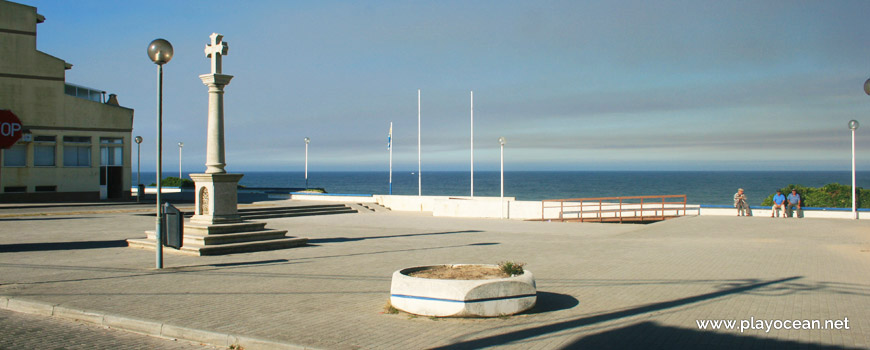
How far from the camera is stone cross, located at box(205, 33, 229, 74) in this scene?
50.4 ft

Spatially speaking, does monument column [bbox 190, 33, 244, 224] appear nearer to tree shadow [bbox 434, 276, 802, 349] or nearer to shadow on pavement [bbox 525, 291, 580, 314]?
shadow on pavement [bbox 525, 291, 580, 314]

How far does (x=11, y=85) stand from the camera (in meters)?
33.9

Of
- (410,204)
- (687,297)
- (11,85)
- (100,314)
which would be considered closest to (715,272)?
(687,297)

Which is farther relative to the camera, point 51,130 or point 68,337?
point 51,130

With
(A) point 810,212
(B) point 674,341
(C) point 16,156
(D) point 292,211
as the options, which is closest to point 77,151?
(C) point 16,156

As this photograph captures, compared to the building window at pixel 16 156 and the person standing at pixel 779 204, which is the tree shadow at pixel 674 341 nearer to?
the person standing at pixel 779 204

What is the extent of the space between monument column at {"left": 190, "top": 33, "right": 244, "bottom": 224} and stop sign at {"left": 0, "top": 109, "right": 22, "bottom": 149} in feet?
82.1

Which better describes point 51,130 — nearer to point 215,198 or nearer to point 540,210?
point 215,198

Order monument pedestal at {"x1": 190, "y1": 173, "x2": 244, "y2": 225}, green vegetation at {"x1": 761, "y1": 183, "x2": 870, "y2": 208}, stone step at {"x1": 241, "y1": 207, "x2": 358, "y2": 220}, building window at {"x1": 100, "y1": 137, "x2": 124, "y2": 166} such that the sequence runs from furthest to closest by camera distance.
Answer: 1. building window at {"x1": 100, "y1": 137, "x2": 124, "y2": 166}
2. green vegetation at {"x1": 761, "y1": 183, "x2": 870, "y2": 208}
3. stone step at {"x1": 241, "y1": 207, "x2": 358, "y2": 220}
4. monument pedestal at {"x1": 190, "y1": 173, "x2": 244, "y2": 225}

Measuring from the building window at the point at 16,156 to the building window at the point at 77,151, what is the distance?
77.9 inches

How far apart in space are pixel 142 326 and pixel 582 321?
504 centimetres

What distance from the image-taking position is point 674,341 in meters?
6.35

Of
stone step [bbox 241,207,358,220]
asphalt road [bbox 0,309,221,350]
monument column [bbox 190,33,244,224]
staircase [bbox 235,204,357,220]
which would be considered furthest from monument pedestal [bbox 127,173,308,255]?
stone step [bbox 241,207,358,220]

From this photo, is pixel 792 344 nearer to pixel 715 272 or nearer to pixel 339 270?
pixel 715 272
